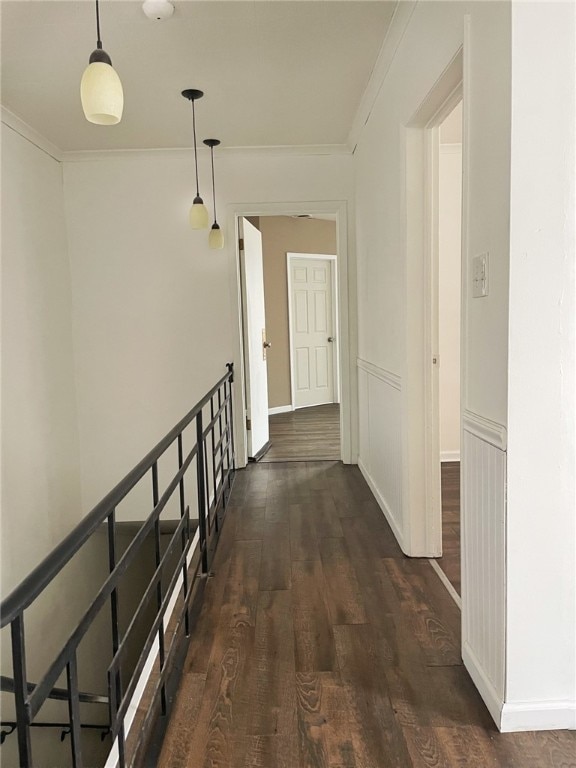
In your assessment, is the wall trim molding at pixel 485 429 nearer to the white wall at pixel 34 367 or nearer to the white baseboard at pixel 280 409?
the white wall at pixel 34 367

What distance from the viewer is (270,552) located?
9.62ft

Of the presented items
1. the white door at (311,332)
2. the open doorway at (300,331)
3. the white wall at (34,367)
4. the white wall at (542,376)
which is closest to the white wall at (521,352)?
the white wall at (542,376)

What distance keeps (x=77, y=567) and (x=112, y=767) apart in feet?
9.69

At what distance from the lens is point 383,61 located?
2.86m

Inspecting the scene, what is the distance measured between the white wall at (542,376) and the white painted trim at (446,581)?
2.15 feet

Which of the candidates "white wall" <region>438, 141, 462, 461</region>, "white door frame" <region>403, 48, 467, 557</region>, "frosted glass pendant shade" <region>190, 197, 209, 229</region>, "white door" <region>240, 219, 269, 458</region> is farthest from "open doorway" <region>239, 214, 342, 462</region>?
"white door frame" <region>403, 48, 467, 557</region>

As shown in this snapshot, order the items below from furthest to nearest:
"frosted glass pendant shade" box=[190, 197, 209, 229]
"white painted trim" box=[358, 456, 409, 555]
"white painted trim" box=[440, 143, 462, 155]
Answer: "white painted trim" box=[440, 143, 462, 155] → "frosted glass pendant shade" box=[190, 197, 209, 229] → "white painted trim" box=[358, 456, 409, 555]

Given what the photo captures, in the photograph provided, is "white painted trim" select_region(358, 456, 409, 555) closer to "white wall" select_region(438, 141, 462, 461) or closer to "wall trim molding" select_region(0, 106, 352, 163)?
"white wall" select_region(438, 141, 462, 461)

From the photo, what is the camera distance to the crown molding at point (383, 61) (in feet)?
7.82

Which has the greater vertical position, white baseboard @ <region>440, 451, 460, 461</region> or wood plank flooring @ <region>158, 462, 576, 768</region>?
white baseboard @ <region>440, 451, 460, 461</region>

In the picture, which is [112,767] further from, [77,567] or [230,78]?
[230,78]

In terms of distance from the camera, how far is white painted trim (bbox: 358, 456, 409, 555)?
114 inches

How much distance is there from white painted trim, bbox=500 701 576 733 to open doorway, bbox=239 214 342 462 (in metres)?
Answer: 3.63

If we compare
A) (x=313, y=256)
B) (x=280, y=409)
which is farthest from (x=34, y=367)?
(x=313, y=256)
